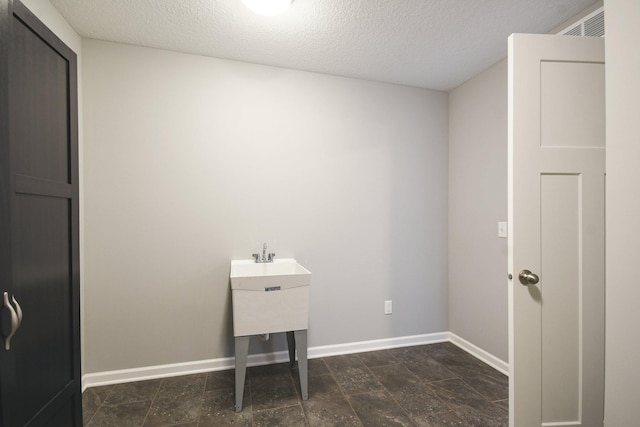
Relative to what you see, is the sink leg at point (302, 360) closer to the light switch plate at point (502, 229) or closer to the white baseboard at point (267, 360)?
the white baseboard at point (267, 360)

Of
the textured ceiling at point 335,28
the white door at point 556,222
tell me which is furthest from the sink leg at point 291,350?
the textured ceiling at point 335,28

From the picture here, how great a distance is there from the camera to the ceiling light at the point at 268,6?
156 centimetres

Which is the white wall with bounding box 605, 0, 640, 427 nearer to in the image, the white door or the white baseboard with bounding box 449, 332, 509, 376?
the white door

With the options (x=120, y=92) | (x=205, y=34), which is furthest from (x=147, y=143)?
(x=205, y=34)

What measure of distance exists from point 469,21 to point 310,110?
1.26m

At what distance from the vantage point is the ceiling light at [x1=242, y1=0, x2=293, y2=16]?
156 cm

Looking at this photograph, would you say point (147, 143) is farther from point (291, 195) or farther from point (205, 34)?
point (291, 195)

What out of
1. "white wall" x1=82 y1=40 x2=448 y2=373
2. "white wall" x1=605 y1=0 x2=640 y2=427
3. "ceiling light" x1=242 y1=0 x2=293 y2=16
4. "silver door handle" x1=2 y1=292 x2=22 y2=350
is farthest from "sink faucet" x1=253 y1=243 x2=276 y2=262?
"white wall" x1=605 y1=0 x2=640 y2=427

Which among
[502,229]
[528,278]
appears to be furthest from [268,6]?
[502,229]

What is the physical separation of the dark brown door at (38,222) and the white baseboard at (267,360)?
88 centimetres

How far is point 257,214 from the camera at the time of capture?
2.31 m

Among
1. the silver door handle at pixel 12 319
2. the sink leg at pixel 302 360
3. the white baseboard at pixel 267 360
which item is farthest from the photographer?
the white baseboard at pixel 267 360

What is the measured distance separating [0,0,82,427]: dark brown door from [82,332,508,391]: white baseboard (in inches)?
34.8

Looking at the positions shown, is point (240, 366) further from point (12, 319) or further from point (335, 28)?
point (335, 28)
